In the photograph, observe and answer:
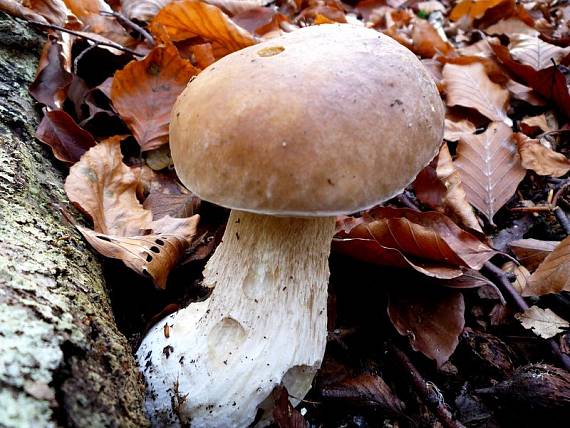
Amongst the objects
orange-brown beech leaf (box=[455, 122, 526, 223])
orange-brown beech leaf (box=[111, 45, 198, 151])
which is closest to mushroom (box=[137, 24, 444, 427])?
orange-brown beech leaf (box=[111, 45, 198, 151])

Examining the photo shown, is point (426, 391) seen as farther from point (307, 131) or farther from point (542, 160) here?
point (542, 160)

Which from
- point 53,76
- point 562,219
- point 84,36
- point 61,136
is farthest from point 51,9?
point 562,219

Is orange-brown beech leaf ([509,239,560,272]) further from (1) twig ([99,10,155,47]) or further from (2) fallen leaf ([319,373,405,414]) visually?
(1) twig ([99,10,155,47])

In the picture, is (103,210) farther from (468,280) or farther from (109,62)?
(468,280)

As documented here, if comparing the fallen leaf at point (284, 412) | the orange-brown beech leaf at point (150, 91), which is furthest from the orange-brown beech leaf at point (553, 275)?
the orange-brown beech leaf at point (150, 91)

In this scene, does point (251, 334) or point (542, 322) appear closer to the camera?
point (251, 334)

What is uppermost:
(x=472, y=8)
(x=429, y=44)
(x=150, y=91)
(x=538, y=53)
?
(x=150, y=91)
